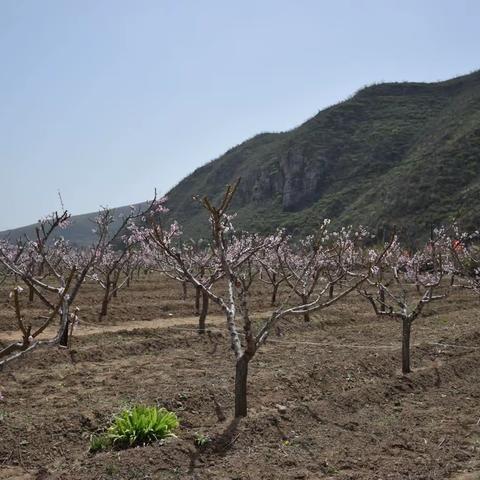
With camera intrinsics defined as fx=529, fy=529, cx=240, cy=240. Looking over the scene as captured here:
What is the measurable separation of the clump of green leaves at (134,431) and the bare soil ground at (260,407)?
0.27 m

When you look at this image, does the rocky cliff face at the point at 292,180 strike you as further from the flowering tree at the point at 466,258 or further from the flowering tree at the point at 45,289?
the flowering tree at the point at 45,289

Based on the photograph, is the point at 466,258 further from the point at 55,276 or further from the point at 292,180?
the point at 292,180

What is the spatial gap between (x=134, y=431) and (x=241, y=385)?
1.91 m

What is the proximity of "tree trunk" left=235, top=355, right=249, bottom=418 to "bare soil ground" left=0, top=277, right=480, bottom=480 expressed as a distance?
220 millimetres

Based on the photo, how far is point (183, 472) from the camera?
23.5 ft

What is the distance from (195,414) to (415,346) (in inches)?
296

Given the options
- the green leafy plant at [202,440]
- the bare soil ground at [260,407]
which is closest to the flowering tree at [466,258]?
the bare soil ground at [260,407]

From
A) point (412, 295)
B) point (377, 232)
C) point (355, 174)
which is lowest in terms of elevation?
point (412, 295)

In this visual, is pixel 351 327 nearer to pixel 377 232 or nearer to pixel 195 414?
pixel 195 414

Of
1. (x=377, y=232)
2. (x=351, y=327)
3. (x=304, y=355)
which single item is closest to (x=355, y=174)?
(x=377, y=232)

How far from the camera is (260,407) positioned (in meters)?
9.63

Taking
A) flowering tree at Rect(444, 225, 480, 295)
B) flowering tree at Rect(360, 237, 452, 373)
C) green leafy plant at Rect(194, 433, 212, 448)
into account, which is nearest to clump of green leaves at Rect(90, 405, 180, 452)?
green leafy plant at Rect(194, 433, 212, 448)

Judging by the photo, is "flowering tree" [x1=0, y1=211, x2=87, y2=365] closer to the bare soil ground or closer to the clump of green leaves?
the bare soil ground

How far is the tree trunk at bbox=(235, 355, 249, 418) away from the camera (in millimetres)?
8742
